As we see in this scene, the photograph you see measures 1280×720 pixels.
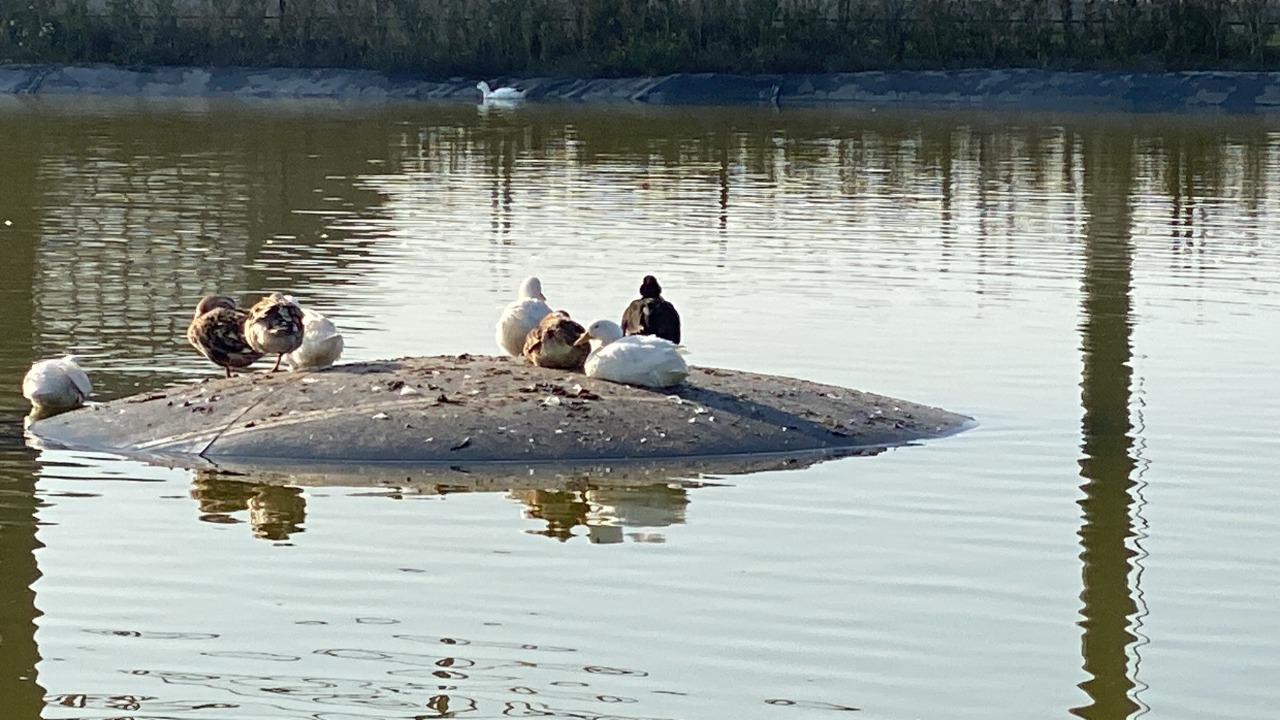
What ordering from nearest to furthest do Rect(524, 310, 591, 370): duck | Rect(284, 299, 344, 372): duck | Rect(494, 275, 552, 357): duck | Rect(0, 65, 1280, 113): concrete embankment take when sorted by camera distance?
Rect(524, 310, 591, 370): duck → Rect(284, 299, 344, 372): duck → Rect(494, 275, 552, 357): duck → Rect(0, 65, 1280, 113): concrete embankment

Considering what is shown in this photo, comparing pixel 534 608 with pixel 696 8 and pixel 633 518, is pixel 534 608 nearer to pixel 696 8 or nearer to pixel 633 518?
pixel 633 518

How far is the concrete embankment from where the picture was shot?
58156mm

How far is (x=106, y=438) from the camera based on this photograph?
1355 centimetres

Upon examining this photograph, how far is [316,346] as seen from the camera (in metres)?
14.3

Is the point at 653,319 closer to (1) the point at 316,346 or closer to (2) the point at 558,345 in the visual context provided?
(2) the point at 558,345

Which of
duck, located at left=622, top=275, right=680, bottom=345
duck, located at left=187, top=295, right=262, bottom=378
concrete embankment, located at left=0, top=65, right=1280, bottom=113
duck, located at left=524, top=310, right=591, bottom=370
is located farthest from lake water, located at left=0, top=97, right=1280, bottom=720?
concrete embankment, located at left=0, top=65, right=1280, bottom=113

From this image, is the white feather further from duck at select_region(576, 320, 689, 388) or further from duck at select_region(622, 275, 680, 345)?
duck at select_region(622, 275, 680, 345)

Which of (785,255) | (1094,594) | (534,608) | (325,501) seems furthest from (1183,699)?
(785,255)

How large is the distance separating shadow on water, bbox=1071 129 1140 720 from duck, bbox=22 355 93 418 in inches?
223

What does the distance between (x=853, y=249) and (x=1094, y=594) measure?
48.2ft

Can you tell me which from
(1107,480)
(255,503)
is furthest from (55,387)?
(1107,480)

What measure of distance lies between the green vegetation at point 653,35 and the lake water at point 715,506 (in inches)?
1252

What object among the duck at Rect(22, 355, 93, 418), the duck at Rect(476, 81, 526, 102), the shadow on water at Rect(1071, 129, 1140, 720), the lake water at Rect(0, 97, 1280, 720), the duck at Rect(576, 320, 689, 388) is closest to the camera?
the lake water at Rect(0, 97, 1280, 720)

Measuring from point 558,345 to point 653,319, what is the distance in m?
0.79
